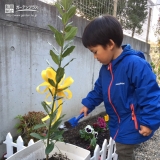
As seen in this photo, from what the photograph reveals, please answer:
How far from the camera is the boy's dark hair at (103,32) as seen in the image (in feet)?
4.60

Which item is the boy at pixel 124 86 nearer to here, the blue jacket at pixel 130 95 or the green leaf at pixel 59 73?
the blue jacket at pixel 130 95

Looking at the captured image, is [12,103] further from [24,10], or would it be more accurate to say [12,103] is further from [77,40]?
[77,40]

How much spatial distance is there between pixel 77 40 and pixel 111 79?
1.72 metres

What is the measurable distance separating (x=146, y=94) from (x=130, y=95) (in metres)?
0.17

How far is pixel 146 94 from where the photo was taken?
133cm

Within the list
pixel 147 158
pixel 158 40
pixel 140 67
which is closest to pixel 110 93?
A: pixel 140 67

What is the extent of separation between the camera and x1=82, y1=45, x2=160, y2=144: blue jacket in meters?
1.33

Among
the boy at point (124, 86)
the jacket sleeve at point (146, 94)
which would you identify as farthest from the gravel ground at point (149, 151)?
the jacket sleeve at point (146, 94)

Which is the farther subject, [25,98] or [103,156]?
[25,98]

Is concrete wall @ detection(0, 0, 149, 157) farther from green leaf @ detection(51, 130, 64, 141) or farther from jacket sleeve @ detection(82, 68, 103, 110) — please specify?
green leaf @ detection(51, 130, 64, 141)

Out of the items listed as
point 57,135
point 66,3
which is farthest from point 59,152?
point 66,3

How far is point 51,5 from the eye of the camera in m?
2.52

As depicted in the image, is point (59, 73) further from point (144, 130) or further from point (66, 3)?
point (144, 130)

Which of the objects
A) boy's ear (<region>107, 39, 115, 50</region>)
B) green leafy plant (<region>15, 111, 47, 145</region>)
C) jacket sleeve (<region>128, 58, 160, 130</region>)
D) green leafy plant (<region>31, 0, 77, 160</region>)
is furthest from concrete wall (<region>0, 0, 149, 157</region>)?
jacket sleeve (<region>128, 58, 160, 130</region>)
